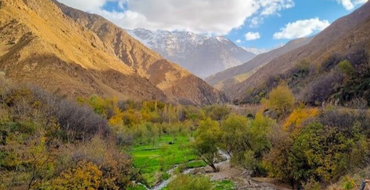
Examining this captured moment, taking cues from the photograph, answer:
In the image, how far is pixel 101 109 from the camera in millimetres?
86250

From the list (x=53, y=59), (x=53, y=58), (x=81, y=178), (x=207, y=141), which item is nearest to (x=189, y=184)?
(x=81, y=178)

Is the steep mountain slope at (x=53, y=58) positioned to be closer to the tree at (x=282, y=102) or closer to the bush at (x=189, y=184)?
the tree at (x=282, y=102)

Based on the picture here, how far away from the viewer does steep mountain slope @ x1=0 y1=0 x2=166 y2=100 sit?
10025 centimetres

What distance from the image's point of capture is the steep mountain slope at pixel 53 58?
100 m

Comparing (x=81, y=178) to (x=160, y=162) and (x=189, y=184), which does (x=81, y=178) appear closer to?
(x=189, y=184)

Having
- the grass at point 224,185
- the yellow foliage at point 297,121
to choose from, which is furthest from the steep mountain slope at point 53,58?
the yellow foliage at point 297,121

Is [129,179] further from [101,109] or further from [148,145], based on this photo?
[101,109]

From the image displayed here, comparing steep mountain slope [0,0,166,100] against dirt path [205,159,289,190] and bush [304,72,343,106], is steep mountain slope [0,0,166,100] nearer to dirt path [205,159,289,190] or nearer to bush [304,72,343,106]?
dirt path [205,159,289,190]

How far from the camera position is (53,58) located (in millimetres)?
109375

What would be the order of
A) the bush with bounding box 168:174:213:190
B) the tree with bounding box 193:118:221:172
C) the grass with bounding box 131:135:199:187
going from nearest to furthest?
the bush with bounding box 168:174:213:190 → the grass with bounding box 131:135:199:187 → the tree with bounding box 193:118:221:172

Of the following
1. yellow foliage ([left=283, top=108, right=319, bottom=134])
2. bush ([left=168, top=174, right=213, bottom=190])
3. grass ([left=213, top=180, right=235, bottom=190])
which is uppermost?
yellow foliage ([left=283, top=108, right=319, bottom=134])

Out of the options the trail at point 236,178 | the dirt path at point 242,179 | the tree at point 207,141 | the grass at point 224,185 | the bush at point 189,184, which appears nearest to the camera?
the bush at point 189,184

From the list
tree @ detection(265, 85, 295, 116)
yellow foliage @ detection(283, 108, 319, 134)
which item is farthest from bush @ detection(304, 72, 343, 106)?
yellow foliage @ detection(283, 108, 319, 134)

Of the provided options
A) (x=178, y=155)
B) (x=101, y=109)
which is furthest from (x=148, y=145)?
(x=101, y=109)
